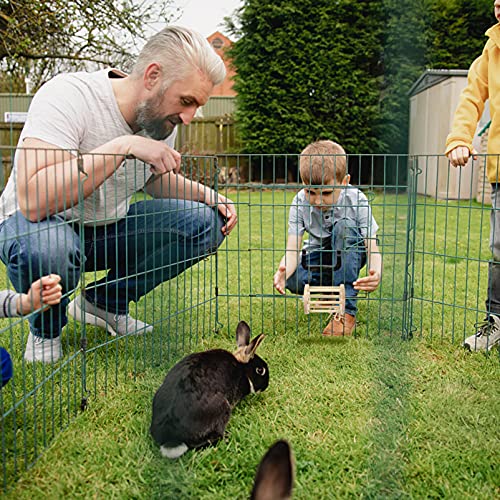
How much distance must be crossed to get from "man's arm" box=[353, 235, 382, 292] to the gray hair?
3.28 ft

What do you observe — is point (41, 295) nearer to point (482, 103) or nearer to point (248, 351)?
point (248, 351)

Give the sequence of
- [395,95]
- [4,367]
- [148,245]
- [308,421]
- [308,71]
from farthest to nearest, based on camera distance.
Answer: [308,71] → [395,95] → [148,245] → [308,421] → [4,367]

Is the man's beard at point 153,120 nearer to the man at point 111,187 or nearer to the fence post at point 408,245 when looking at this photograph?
the man at point 111,187

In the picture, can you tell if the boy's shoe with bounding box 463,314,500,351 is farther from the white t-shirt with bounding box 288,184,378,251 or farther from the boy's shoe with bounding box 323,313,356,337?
the white t-shirt with bounding box 288,184,378,251

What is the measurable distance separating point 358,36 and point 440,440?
10315 millimetres

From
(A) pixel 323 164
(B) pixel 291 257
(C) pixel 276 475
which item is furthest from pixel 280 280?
(C) pixel 276 475

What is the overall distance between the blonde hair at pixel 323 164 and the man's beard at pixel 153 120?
75cm

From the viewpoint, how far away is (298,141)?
11.5 m

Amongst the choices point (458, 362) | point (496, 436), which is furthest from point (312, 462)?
point (458, 362)

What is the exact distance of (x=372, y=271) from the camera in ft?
8.88

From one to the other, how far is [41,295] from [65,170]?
0.45 m

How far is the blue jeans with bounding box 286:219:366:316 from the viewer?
2.87 m

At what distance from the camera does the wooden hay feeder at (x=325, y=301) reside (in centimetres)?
265

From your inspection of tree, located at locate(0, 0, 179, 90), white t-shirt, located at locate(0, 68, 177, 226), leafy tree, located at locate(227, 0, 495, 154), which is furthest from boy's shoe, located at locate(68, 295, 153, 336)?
leafy tree, located at locate(227, 0, 495, 154)
